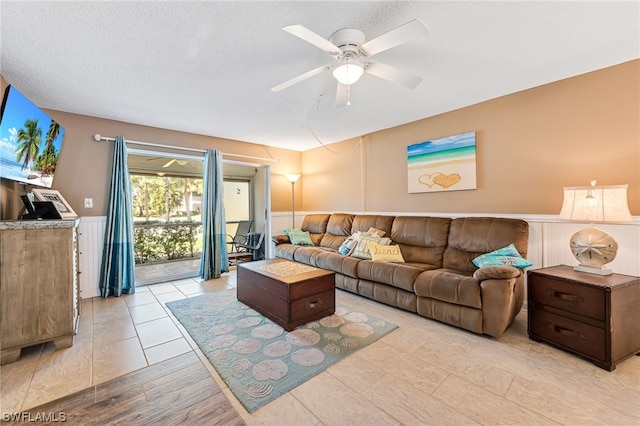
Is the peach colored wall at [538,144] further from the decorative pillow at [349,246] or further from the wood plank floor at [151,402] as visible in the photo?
the wood plank floor at [151,402]

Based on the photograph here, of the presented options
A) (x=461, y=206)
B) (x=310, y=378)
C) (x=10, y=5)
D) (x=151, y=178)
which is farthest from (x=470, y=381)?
(x=151, y=178)

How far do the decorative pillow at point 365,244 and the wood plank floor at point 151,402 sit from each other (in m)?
2.14

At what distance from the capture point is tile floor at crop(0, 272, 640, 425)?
1.46 m

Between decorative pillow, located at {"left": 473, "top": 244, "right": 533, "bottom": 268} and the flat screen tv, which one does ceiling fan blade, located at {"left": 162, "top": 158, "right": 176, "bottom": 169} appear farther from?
decorative pillow, located at {"left": 473, "top": 244, "right": 533, "bottom": 268}

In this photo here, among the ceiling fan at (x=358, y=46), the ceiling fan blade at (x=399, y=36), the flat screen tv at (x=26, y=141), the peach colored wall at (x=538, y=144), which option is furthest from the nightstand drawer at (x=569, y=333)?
the flat screen tv at (x=26, y=141)

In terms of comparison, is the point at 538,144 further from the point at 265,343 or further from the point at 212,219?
the point at 212,219

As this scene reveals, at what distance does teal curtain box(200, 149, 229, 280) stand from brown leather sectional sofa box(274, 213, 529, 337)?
120cm

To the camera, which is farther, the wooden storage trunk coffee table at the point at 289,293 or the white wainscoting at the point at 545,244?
the wooden storage trunk coffee table at the point at 289,293

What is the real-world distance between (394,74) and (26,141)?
3.23 metres

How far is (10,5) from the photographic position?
5.19ft

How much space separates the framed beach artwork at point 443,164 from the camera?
3.25 metres

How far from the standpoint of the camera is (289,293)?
2412 millimetres

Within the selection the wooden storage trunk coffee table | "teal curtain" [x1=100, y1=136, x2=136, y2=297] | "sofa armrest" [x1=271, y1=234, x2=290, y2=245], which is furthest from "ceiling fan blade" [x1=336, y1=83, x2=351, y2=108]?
"teal curtain" [x1=100, y1=136, x2=136, y2=297]

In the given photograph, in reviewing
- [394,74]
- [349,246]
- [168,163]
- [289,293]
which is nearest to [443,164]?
[349,246]
